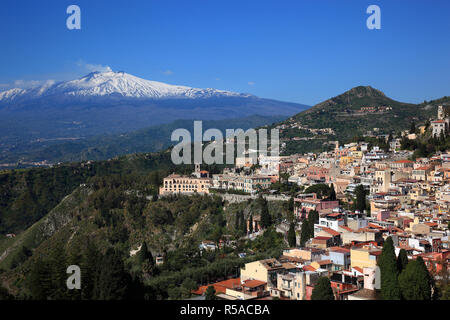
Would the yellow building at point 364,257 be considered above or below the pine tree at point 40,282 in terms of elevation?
above

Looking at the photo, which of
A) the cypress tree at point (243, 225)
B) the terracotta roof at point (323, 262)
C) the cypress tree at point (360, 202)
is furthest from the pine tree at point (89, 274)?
the cypress tree at point (360, 202)

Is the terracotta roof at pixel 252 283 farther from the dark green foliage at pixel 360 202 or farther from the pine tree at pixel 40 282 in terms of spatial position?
the dark green foliage at pixel 360 202

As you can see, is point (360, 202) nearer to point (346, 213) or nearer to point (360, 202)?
point (360, 202)

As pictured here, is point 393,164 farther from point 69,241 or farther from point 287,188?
point 69,241

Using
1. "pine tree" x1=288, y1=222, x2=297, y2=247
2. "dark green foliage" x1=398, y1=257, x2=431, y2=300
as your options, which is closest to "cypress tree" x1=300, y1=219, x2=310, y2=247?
"pine tree" x1=288, y1=222, x2=297, y2=247

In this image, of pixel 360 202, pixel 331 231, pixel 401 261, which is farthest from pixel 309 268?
pixel 360 202
